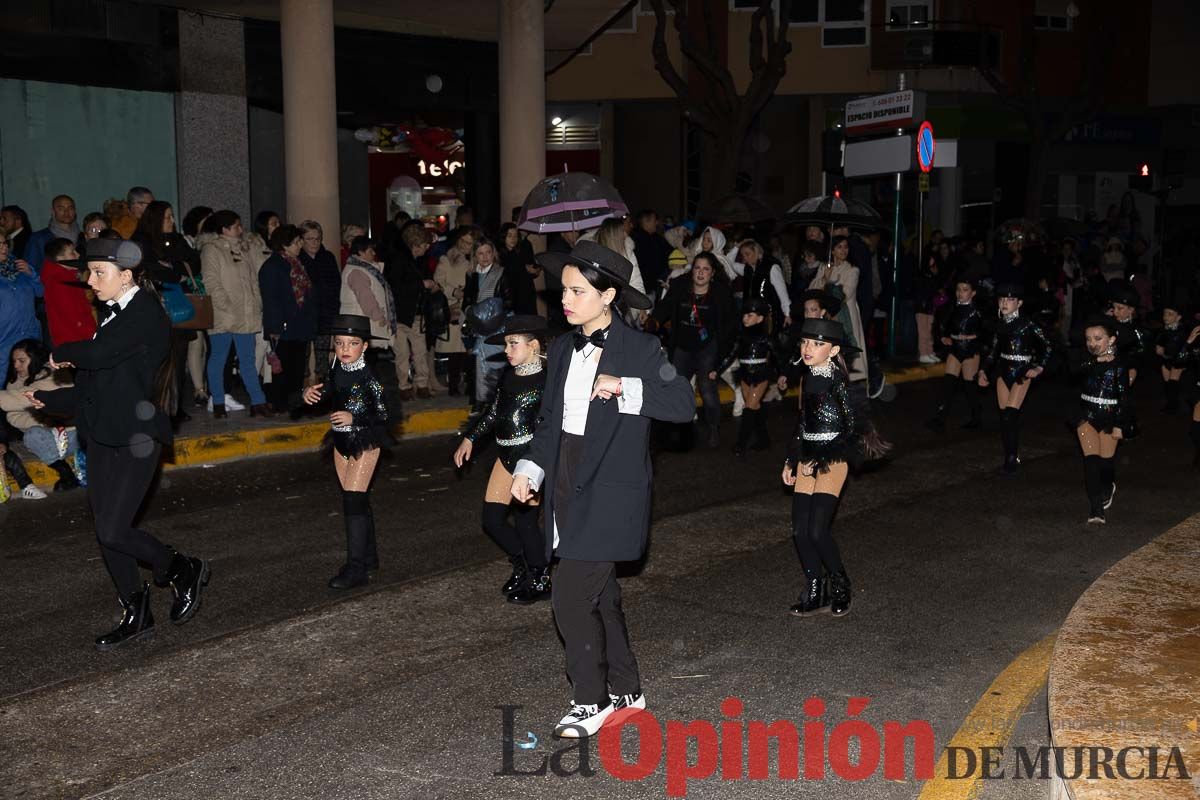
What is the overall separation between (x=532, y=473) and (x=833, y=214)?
40.1 feet

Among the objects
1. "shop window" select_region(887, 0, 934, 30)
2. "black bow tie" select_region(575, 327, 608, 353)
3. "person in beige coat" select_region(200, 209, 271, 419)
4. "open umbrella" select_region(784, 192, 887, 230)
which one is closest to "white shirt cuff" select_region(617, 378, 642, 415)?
"black bow tie" select_region(575, 327, 608, 353)

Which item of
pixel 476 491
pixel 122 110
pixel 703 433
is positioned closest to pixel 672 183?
pixel 122 110

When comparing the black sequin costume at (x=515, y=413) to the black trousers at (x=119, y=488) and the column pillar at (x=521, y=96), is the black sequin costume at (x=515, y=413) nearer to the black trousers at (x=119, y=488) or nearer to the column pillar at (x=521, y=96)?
the black trousers at (x=119, y=488)

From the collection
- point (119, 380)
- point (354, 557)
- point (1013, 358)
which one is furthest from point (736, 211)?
point (119, 380)

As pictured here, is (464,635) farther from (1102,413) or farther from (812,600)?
(1102,413)

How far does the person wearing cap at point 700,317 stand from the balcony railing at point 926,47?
23342mm

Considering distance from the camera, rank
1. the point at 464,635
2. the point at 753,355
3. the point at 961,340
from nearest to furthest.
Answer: the point at 464,635 → the point at 753,355 → the point at 961,340

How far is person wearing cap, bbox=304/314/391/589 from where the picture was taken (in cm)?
767

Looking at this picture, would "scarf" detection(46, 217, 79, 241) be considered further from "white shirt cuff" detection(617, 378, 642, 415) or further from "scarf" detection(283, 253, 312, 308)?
"white shirt cuff" detection(617, 378, 642, 415)

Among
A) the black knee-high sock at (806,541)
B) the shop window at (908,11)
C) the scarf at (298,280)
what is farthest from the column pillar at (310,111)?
the shop window at (908,11)

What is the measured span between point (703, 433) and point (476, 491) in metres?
3.45

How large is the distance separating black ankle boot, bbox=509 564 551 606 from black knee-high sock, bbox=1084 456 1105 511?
416 cm

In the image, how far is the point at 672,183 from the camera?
34.7 metres

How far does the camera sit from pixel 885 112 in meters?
19.7
